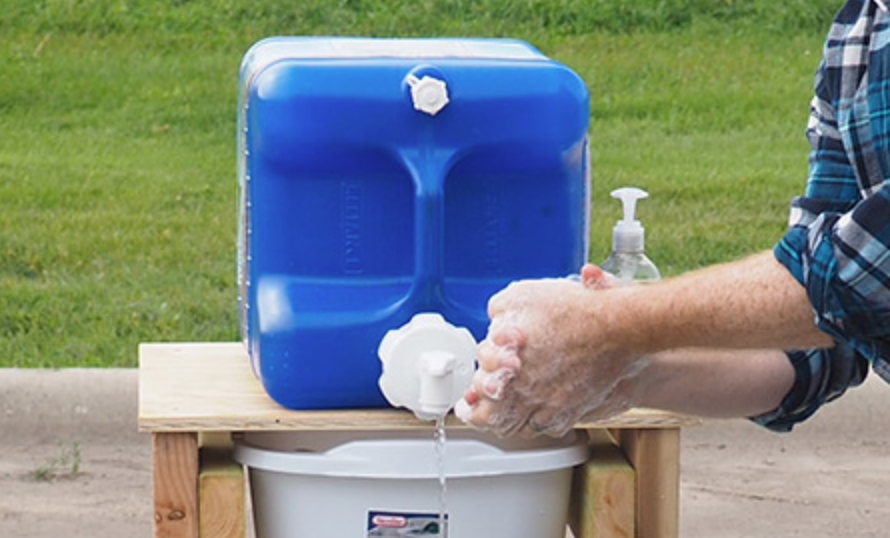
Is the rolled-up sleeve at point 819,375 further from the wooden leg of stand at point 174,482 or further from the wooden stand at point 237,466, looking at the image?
the wooden leg of stand at point 174,482

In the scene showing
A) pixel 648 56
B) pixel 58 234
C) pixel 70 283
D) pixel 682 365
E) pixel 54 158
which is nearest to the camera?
pixel 682 365

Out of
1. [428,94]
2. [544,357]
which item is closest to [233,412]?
[428,94]

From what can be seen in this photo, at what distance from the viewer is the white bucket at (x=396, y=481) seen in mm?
2836

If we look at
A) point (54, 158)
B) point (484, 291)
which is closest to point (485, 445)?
point (484, 291)

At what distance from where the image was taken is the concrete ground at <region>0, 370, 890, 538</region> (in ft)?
13.8

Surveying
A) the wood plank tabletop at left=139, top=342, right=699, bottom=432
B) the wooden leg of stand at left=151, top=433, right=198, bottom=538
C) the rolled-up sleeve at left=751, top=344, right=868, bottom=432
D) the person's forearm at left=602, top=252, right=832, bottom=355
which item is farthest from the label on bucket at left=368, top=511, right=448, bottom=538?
the person's forearm at left=602, top=252, right=832, bottom=355

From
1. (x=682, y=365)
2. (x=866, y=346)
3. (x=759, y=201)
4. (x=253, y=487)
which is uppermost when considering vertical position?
(x=866, y=346)

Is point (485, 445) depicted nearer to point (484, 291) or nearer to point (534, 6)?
point (484, 291)

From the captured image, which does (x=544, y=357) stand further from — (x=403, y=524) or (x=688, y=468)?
(x=688, y=468)

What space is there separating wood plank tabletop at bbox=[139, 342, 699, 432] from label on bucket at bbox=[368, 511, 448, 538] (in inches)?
5.6

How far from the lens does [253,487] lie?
3.00 metres

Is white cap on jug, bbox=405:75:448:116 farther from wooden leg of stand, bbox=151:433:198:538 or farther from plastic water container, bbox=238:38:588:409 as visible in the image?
wooden leg of stand, bbox=151:433:198:538

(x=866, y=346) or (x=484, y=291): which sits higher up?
(x=866, y=346)

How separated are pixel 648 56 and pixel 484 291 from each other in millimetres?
5293
